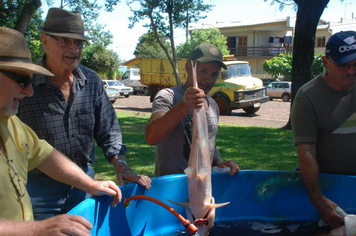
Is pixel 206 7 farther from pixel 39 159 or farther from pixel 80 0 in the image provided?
pixel 39 159

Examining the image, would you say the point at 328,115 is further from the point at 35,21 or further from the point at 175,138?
the point at 35,21

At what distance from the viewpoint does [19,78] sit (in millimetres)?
1781

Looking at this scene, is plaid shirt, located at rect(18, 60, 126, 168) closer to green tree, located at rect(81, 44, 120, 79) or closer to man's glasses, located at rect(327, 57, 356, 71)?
man's glasses, located at rect(327, 57, 356, 71)

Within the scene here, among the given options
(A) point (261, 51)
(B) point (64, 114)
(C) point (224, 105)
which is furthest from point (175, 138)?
(A) point (261, 51)

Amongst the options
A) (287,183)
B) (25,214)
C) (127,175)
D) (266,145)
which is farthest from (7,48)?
(266,145)

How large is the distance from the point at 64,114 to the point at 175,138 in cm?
84

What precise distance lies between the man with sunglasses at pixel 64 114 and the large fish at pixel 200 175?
0.41 metres

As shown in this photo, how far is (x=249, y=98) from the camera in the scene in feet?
58.1

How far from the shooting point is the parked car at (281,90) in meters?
26.9

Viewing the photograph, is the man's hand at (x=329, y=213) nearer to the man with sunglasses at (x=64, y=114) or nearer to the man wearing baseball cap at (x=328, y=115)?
the man wearing baseball cap at (x=328, y=115)

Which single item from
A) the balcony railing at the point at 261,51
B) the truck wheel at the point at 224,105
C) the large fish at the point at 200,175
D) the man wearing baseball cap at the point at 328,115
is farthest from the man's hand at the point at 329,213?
the balcony railing at the point at 261,51

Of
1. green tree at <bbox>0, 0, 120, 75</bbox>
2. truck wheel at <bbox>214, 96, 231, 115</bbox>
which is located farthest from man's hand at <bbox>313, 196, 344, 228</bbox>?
truck wheel at <bbox>214, 96, 231, 115</bbox>

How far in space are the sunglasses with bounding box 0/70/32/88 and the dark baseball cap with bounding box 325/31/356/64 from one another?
80.6 inches

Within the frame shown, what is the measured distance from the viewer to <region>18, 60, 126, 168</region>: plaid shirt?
8.77 feet
